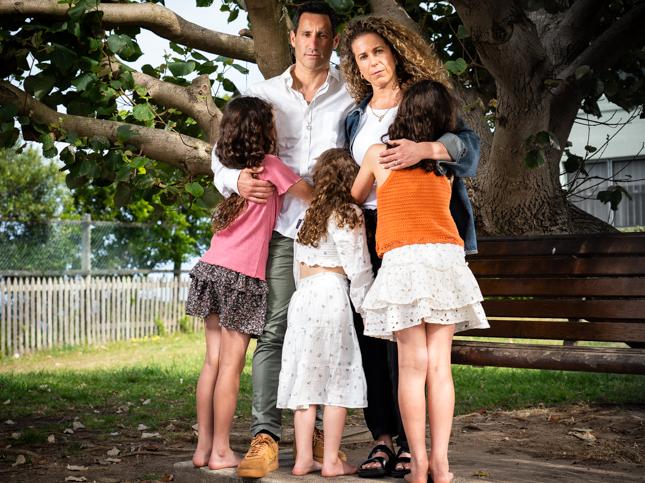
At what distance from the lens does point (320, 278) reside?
375 centimetres

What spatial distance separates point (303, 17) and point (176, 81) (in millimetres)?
3158

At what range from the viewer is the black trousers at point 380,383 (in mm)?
3850

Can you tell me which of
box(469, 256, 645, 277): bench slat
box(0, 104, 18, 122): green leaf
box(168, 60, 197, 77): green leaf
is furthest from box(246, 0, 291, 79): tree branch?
box(469, 256, 645, 277): bench slat

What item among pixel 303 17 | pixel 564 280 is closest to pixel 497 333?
pixel 564 280

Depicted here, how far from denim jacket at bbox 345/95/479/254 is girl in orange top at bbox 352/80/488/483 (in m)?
0.08

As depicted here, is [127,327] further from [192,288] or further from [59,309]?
[192,288]

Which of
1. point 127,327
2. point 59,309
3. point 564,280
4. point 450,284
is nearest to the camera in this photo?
point 450,284

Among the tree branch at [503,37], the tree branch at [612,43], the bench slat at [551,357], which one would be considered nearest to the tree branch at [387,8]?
the tree branch at [503,37]

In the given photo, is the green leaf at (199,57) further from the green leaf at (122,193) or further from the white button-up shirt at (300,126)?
the white button-up shirt at (300,126)

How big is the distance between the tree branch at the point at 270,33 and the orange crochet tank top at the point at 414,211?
6.77ft

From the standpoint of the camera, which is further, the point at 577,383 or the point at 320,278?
the point at 577,383

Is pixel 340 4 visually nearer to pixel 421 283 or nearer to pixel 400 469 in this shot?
pixel 421 283

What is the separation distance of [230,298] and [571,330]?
2.26m

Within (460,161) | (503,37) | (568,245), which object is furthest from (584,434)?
(460,161)
